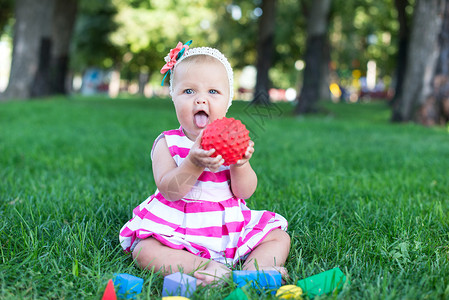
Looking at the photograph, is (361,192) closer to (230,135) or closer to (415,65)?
(230,135)

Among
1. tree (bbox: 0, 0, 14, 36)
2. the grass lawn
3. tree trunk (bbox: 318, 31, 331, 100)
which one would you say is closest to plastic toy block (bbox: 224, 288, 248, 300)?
the grass lawn

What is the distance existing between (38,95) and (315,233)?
1400 cm

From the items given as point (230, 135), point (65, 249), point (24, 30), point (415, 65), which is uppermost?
point (24, 30)

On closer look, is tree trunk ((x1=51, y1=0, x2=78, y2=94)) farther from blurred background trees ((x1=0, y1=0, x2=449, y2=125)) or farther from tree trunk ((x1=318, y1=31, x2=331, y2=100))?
tree trunk ((x1=318, y1=31, x2=331, y2=100))

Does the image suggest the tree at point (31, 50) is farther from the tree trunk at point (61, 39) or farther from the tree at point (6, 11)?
the tree at point (6, 11)

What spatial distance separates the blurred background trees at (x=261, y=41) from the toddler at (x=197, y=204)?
275mm

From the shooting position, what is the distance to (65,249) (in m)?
2.00

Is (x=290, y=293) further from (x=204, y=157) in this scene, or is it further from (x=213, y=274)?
(x=204, y=157)

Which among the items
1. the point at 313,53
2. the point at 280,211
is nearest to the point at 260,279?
the point at 280,211

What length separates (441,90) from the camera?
8.76 meters

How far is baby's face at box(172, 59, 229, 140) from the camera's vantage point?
1940 mm

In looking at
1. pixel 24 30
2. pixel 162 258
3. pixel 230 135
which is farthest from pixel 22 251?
pixel 24 30

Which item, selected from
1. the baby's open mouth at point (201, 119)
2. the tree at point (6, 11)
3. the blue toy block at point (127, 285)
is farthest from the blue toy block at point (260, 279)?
the tree at point (6, 11)

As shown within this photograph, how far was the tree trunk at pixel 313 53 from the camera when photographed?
11.7 m
